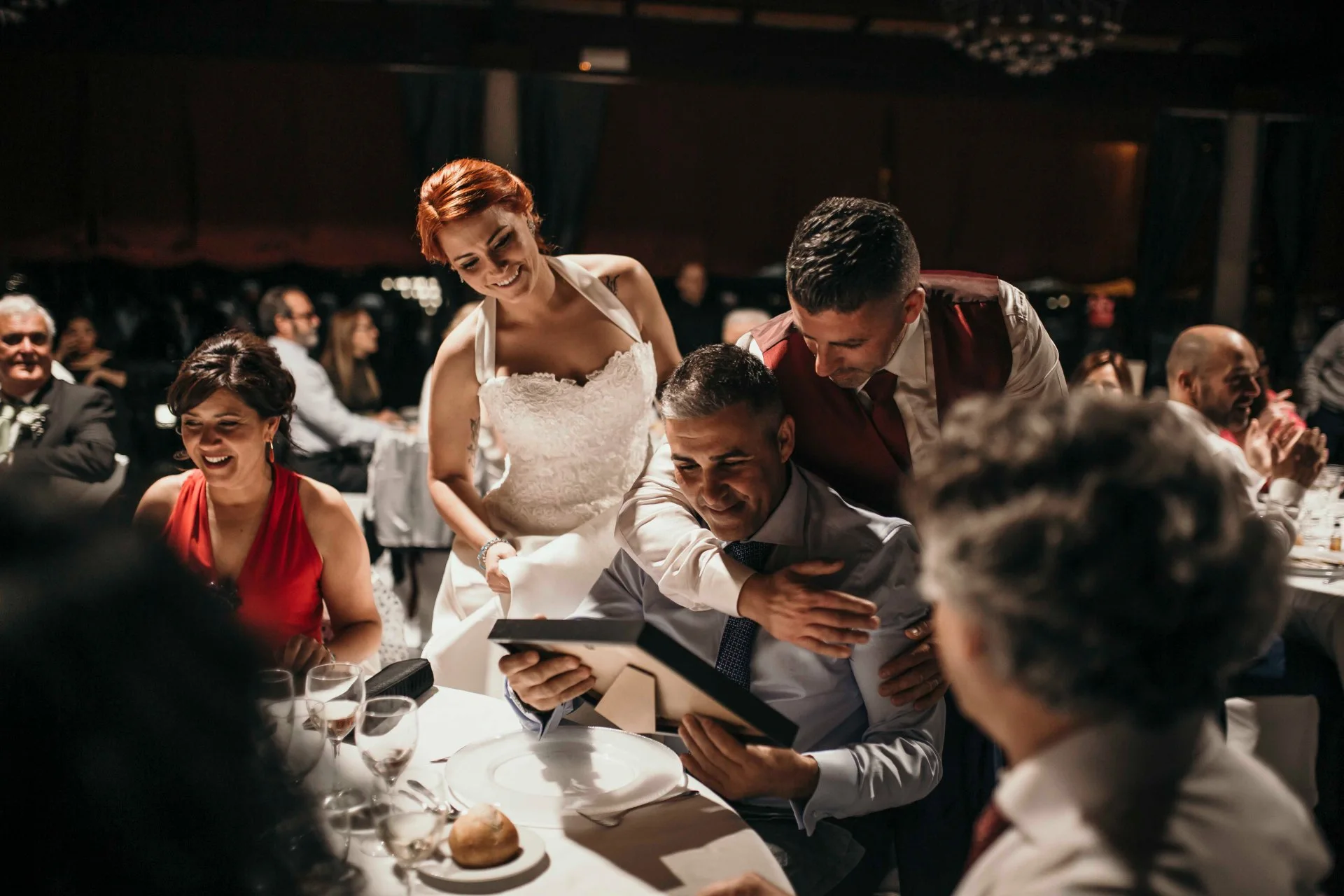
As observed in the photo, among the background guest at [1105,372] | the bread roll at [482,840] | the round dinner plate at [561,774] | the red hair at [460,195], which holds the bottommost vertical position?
the background guest at [1105,372]

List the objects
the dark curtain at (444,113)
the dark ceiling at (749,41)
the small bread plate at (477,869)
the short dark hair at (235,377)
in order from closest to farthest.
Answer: the small bread plate at (477,869) < the short dark hair at (235,377) < the dark curtain at (444,113) < the dark ceiling at (749,41)

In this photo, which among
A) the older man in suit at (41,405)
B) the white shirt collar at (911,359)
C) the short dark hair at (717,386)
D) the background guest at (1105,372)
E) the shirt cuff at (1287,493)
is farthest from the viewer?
the background guest at (1105,372)

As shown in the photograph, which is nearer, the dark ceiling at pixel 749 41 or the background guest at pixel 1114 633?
the background guest at pixel 1114 633

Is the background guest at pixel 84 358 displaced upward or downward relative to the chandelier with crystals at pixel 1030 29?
downward

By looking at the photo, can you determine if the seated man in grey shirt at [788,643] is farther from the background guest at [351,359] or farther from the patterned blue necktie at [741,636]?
the background guest at [351,359]

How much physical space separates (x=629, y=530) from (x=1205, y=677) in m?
1.26

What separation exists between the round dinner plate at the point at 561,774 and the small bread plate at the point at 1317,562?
8.03 feet

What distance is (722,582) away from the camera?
5.74 feet

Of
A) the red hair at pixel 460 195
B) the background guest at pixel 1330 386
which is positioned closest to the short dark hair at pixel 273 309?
the red hair at pixel 460 195

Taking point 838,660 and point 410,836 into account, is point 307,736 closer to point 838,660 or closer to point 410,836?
point 410,836

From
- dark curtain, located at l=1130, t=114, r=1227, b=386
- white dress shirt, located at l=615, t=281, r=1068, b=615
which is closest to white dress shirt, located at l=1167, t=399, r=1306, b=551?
white dress shirt, located at l=615, t=281, r=1068, b=615

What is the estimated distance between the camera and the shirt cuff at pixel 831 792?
164 centimetres

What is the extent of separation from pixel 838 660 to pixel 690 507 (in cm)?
40

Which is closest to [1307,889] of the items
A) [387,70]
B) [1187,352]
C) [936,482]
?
[936,482]
